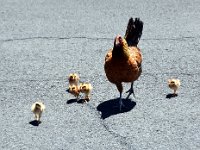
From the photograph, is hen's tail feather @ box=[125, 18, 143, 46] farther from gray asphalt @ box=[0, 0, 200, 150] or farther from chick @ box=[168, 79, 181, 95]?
chick @ box=[168, 79, 181, 95]

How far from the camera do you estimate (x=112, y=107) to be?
7578mm

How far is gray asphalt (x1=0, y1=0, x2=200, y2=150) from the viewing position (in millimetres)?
6781

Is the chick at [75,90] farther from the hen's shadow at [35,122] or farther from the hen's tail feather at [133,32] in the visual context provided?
the hen's tail feather at [133,32]

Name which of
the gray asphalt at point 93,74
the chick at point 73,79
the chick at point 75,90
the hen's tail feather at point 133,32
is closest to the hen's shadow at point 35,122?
the gray asphalt at point 93,74

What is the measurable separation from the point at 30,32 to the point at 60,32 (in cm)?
53

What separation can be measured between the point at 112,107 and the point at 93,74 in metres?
1.16

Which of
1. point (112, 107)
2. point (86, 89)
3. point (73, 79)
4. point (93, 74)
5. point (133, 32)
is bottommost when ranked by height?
point (112, 107)

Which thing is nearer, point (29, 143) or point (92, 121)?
point (29, 143)

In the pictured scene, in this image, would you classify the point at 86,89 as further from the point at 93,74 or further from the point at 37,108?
the point at 93,74

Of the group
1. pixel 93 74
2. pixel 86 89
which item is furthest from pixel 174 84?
pixel 93 74

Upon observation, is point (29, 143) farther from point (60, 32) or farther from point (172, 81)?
point (60, 32)

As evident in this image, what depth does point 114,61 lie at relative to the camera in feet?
24.1

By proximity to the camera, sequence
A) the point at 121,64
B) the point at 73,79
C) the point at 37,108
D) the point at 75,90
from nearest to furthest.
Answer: the point at 37,108, the point at 121,64, the point at 75,90, the point at 73,79

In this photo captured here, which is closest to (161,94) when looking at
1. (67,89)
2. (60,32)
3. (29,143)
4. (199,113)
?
(199,113)
